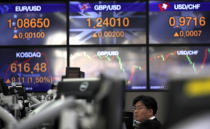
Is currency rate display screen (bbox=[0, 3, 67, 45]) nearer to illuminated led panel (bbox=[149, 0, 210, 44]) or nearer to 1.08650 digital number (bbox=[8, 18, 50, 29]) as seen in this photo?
1.08650 digital number (bbox=[8, 18, 50, 29])

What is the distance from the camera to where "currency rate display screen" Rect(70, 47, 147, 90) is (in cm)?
596

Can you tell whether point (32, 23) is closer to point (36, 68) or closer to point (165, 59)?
point (36, 68)

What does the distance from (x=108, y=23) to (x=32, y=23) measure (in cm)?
130

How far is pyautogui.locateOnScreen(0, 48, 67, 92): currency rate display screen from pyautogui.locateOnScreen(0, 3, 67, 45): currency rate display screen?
0.62ft

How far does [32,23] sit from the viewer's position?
6.11 metres

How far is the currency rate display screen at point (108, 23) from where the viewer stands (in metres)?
6.02

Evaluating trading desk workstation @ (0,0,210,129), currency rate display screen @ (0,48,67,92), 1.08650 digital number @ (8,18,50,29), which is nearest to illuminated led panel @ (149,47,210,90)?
trading desk workstation @ (0,0,210,129)

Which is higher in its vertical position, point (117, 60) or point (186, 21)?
point (186, 21)

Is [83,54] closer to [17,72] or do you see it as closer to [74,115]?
[17,72]

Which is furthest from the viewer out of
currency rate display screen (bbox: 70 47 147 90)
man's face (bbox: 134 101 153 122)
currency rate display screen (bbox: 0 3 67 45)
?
currency rate display screen (bbox: 0 3 67 45)

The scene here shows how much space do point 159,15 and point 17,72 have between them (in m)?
2.59

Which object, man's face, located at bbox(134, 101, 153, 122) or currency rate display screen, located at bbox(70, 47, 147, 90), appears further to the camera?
currency rate display screen, located at bbox(70, 47, 147, 90)

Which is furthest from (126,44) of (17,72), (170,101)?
(170,101)

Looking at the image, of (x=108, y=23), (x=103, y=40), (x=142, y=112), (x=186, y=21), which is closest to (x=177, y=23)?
(x=186, y=21)
